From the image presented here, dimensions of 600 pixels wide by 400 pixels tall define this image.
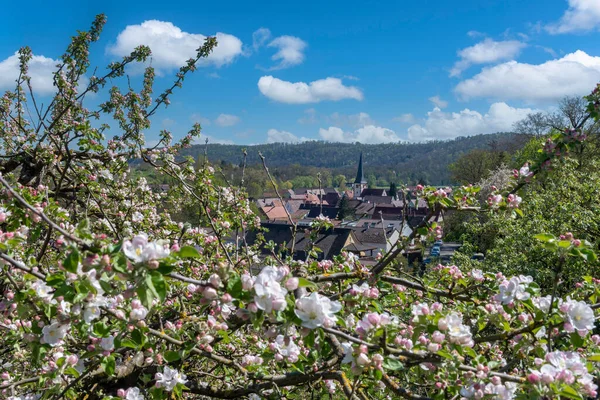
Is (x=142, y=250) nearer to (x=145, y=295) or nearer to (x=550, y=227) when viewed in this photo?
(x=145, y=295)

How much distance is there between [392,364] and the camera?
5.30 feet

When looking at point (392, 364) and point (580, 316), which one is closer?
point (392, 364)

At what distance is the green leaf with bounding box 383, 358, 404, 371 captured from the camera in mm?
1604

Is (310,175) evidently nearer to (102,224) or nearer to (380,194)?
(380,194)

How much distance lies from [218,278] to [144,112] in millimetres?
4906

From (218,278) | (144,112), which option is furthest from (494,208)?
(144,112)

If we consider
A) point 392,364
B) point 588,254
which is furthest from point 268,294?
point 588,254

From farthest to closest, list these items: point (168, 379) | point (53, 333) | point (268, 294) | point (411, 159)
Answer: point (411, 159)
point (168, 379)
point (53, 333)
point (268, 294)

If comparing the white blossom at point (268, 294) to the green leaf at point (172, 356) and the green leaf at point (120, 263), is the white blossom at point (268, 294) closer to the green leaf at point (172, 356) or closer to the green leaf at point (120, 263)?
the green leaf at point (120, 263)

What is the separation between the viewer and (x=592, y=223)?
9992mm

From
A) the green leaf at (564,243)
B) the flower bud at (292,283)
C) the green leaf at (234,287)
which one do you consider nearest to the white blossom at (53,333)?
the green leaf at (234,287)

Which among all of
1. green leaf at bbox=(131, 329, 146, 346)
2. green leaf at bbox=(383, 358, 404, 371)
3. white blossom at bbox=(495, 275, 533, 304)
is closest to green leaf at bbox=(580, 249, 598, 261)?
white blossom at bbox=(495, 275, 533, 304)

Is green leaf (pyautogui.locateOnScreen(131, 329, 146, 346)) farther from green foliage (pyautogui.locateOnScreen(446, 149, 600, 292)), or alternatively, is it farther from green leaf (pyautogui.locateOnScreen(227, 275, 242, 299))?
green foliage (pyautogui.locateOnScreen(446, 149, 600, 292))

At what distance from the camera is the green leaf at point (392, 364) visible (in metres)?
1.60
